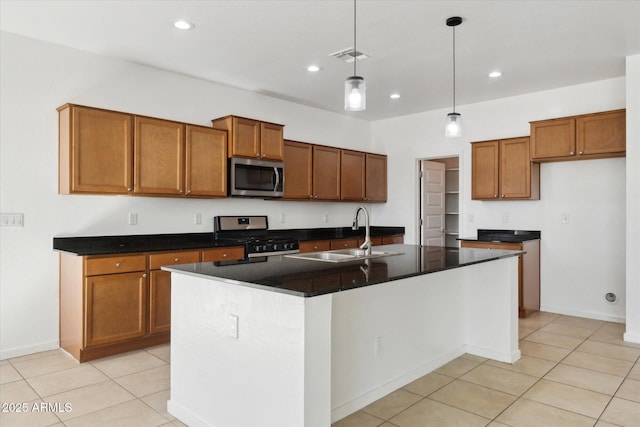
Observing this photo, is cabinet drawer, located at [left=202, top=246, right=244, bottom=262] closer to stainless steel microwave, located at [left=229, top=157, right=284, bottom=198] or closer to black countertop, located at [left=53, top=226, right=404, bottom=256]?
black countertop, located at [left=53, top=226, right=404, bottom=256]

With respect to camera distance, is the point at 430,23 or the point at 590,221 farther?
the point at 590,221

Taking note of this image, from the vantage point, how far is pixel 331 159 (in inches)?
229

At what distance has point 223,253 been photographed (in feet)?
14.1

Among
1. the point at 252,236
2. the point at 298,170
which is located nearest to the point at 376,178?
the point at 298,170

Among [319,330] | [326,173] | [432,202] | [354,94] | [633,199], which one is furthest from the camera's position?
[432,202]

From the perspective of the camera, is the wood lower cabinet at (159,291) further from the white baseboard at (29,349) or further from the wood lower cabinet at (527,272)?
the wood lower cabinet at (527,272)

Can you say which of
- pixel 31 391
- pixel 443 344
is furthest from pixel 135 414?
pixel 443 344

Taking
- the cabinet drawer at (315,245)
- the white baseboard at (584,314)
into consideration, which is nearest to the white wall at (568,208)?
the white baseboard at (584,314)

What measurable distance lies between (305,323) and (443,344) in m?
1.94

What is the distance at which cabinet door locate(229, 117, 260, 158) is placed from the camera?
14.8 feet

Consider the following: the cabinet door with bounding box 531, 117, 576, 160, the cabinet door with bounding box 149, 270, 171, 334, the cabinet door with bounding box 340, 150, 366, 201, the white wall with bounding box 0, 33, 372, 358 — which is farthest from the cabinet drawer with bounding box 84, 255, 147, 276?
the cabinet door with bounding box 531, 117, 576, 160

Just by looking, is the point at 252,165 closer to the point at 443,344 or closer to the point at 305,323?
the point at 443,344

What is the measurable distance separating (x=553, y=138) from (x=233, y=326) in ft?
13.8

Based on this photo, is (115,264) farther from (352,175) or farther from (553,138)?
(553,138)
